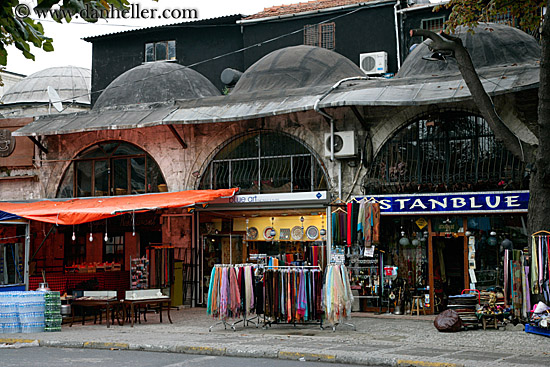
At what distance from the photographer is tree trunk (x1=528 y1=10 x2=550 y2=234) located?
39.3 feet

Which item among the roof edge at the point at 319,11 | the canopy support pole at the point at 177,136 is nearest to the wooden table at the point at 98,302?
the canopy support pole at the point at 177,136

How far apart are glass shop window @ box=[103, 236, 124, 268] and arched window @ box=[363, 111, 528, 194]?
831cm

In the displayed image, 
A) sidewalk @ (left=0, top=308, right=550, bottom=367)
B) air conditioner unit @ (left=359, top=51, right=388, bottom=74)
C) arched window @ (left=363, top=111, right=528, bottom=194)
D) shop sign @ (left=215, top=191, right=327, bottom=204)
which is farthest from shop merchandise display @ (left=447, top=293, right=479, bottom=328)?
air conditioner unit @ (left=359, top=51, right=388, bottom=74)

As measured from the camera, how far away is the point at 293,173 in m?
17.9

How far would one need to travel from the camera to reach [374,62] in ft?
76.1

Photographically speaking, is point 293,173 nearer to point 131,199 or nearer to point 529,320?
point 131,199

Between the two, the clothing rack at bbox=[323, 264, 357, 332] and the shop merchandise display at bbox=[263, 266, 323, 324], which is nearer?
the clothing rack at bbox=[323, 264, 357, 332]

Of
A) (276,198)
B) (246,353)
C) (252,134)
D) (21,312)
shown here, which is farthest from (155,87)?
(246,353)

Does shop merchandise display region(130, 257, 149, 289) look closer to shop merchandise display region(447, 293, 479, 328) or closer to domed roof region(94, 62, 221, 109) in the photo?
domed roof region(94, 62, 221, 109)

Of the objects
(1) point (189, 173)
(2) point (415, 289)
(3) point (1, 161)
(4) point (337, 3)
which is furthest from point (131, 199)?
(4) point (337, 3)

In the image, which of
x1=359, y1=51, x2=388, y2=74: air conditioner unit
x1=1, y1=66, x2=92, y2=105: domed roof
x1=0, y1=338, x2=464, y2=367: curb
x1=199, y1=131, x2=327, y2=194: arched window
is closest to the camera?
x1=0, y1=338, x2=464, y2=367: curb

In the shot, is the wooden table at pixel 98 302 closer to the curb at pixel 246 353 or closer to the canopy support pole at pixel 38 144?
the curb at pixel 246 353

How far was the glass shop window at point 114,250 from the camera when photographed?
826 inches

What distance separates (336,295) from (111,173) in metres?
10.1
